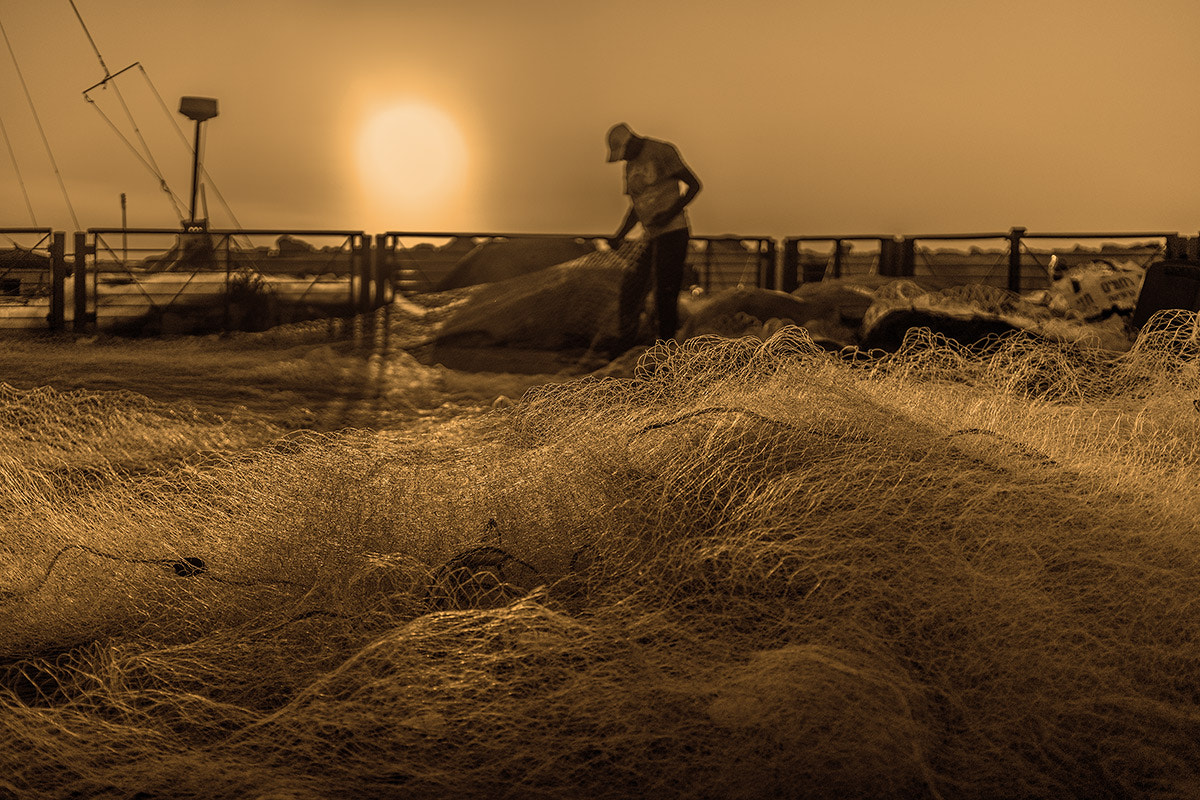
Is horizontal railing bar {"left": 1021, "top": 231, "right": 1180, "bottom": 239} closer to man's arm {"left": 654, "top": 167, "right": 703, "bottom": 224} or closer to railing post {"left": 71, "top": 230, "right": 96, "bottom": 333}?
man's arm {"left": 654, "top": 167, "right": 703, "bottom": 224}

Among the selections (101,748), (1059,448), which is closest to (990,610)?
(1059,448)

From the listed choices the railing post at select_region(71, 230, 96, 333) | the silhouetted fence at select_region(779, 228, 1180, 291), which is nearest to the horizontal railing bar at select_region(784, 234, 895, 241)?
the silhouetted fence at select_region(779, 228, 1180, 291)

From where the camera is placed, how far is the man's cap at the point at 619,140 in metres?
7.91

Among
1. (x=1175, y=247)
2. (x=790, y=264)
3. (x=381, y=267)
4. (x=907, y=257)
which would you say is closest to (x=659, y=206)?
(x=790, y=264)

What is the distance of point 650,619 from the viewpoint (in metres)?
2.18

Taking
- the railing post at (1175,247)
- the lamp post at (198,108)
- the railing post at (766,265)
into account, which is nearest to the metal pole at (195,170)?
the lamp post at (198,108)

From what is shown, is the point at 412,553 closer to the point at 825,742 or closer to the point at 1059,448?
the point at 825,742

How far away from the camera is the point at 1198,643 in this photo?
2.23 metres

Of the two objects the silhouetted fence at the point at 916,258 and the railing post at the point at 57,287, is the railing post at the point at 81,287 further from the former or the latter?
the silhouetted fence at the point at 916,258

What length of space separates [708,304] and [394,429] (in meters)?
3.44

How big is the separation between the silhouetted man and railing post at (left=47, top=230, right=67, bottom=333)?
6.97m

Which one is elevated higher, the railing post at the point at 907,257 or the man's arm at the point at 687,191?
the man's arm at the point at 687,191

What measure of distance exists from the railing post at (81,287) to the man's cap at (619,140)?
6.92m

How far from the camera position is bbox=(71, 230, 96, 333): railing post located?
37.8 ft
